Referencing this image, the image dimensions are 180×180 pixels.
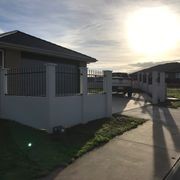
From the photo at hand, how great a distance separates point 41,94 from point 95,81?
2308 millimetres

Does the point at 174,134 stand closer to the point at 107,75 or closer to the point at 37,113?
the point at 107,75

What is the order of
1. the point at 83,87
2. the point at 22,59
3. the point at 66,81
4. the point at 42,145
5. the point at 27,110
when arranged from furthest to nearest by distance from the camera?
1. the point at 66,81
2. the point at 22,59
3. the point at 83,87
4. the point at 27,110
5. the point at 42,145

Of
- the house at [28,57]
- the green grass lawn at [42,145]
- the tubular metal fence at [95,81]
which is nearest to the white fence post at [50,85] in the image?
the green grass lawn at [42,145]

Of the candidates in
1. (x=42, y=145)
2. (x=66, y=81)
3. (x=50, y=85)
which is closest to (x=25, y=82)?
(x=50, y=85)

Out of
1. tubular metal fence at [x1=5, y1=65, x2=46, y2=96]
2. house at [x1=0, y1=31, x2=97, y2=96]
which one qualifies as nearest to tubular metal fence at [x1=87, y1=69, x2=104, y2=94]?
house at [x1=0, y1=31, x2=97, y2=96]

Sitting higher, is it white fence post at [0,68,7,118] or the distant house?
the distant house

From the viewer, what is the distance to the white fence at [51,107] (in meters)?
8.23

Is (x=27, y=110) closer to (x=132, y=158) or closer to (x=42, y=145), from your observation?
(x=42, y=145)

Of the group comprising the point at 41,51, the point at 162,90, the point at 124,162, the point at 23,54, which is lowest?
the point at 124,162

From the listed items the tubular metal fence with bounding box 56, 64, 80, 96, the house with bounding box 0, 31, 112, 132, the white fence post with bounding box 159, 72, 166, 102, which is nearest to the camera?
the house with bounding box 0, 31, 112, 132

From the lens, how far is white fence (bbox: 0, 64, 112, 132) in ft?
27.0

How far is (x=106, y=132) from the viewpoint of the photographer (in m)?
8.57

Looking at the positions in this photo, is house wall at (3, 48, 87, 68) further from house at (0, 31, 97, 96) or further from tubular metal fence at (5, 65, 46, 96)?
tubular metal fence at (5, 65, 46, 96)

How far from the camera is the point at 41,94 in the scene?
9.48 metres
